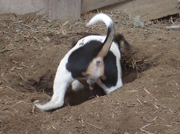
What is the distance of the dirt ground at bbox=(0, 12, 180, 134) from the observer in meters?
3.57

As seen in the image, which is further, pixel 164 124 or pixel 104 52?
pixel 104 52

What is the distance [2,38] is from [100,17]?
1947 mm

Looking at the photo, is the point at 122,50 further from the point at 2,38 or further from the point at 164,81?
the point at 2,38

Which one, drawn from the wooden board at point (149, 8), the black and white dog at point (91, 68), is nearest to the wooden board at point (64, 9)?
the wooden board at point (149, 8)

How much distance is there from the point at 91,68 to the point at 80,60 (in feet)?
0.46

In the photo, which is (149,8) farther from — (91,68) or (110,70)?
(91,68)

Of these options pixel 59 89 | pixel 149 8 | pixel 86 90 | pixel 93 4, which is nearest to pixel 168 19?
pixel 149 8

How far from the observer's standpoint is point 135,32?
5.97m

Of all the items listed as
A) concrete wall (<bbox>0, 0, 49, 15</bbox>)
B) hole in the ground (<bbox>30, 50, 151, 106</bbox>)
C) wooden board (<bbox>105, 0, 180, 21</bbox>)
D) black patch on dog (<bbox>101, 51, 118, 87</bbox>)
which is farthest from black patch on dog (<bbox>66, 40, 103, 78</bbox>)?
wooden board (<bbox>105, 0, 180, 21</bbox>)

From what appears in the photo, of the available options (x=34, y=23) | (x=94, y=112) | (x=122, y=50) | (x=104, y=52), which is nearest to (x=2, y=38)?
(x=34, y=23)

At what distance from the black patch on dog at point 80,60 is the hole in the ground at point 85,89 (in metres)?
0.70

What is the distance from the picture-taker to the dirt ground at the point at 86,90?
3.57 meters

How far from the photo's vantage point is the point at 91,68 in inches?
165

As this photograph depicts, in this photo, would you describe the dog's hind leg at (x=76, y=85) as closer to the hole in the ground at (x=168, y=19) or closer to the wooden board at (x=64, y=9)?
the wooden board at (x=64, y=9)
